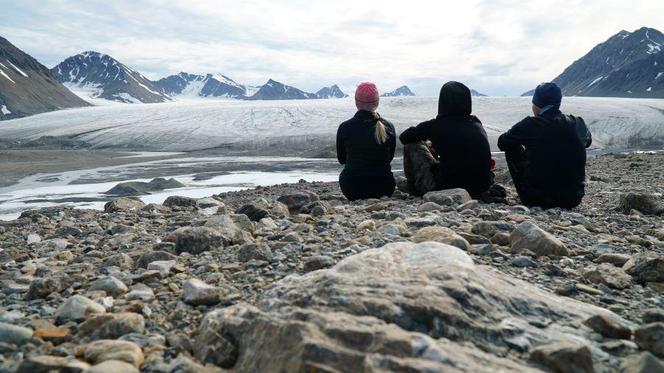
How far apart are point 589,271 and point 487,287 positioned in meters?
1.07

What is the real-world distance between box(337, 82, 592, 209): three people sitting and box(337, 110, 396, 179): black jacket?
0.04 feet

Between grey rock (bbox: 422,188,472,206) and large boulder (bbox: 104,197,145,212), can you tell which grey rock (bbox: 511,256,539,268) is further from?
large boulder (bbox: 104,197,145,212)

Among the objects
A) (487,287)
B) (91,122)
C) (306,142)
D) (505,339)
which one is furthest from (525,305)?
(91,122)

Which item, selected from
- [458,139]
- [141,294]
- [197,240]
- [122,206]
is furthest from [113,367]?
[122,206]

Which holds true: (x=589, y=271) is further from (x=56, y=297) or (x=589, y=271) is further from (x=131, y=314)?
(x=56, y=297)

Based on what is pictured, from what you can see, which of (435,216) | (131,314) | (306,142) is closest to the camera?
(131,314)

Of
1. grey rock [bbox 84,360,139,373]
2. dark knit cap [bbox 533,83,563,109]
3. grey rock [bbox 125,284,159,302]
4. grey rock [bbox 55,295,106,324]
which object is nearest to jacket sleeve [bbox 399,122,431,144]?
dark knit cap [bbox 533,83,563,109]

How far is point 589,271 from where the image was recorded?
271 centimetres

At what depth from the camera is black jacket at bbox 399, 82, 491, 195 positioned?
5.55 m

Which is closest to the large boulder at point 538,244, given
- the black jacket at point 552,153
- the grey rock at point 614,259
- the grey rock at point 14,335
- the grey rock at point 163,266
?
the grey rock at point 614,259

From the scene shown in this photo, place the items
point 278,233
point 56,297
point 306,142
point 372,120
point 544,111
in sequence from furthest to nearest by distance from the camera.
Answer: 1. point 306,142
2. point 372,120
3. point 544,111
4. point 278,233
5. point 56,297

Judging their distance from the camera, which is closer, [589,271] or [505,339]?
[505,339]

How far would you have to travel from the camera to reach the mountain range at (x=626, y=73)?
5625 inches

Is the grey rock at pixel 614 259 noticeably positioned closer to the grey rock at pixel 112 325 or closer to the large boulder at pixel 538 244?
the large boulder at pixel 538 244
